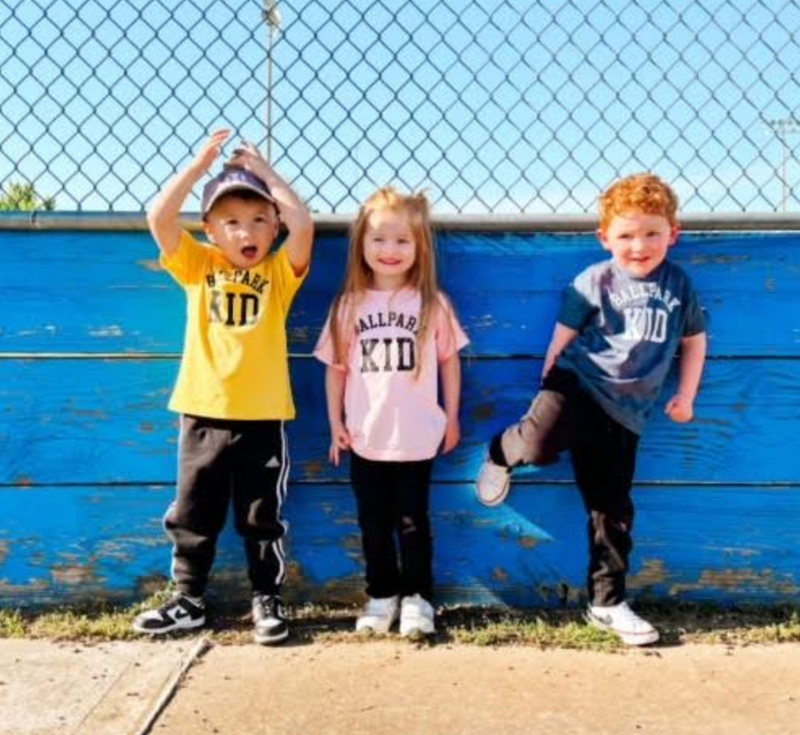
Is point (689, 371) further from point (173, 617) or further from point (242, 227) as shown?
point (173, 617)

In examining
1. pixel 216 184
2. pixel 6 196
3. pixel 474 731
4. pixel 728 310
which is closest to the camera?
pixel 474 731

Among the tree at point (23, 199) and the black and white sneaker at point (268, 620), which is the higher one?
the tree at point (23, 199)

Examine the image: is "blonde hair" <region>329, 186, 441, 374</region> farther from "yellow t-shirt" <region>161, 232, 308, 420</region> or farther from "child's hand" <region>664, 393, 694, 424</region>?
"child's hand" <region>664, 393, 694, 424</region>

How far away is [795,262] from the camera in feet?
10.2

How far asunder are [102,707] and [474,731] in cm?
88

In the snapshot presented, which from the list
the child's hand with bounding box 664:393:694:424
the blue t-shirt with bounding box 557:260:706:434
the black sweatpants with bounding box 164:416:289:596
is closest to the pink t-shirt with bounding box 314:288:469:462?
the black sweatpants with bounding box 164:416:289:596

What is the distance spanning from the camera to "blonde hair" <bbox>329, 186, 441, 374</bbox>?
3.01 m

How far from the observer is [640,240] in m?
2.91

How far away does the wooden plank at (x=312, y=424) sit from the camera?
3129 mm

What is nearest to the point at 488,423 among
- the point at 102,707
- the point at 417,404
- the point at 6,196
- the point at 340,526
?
the point at 417,404

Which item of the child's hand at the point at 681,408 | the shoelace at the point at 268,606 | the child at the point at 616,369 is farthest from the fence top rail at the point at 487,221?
the shoelace at the point at 268,606

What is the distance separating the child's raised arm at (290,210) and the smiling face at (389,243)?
Answer: 7.1 inches

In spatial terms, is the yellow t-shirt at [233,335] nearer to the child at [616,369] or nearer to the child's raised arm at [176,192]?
the child's raised arm at [176,192]

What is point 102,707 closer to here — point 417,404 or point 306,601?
point 306,601
